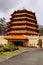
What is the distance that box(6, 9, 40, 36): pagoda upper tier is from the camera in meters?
56.6

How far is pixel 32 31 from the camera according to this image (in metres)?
59.2

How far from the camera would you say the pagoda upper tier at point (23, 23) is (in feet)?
186

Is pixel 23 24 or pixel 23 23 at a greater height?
pixel 23 23

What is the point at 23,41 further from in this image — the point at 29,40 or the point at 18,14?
A: the point at 18,14

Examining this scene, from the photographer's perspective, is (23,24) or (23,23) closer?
(23,23)

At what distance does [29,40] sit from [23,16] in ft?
42.9

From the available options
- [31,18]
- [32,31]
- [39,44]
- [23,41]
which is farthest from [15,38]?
[31,18]

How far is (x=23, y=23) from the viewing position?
188ft

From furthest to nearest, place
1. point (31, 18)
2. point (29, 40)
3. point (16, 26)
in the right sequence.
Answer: point (31, 18) → point (16, 26) → point (29, 40)

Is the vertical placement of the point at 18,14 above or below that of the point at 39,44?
above

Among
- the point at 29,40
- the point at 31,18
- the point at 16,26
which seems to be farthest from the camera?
the point at 31,18

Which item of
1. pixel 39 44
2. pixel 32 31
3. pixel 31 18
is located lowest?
pixel 39 44

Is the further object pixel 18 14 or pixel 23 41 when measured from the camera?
pixel 18 14

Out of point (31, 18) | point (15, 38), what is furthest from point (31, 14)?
point (15, 38)
